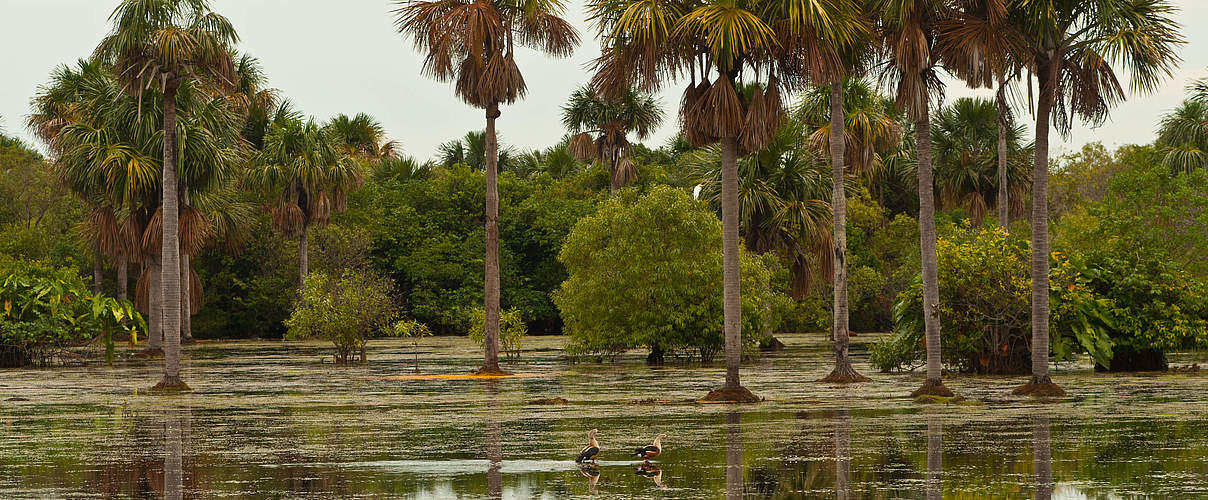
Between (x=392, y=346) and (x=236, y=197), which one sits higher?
(x=236, y=197)

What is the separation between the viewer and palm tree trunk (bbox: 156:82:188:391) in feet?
89.0

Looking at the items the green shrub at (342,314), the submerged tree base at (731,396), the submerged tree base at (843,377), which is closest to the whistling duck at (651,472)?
the submerged tree base at (731,396)

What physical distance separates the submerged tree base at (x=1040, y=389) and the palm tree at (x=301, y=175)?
1690 inches

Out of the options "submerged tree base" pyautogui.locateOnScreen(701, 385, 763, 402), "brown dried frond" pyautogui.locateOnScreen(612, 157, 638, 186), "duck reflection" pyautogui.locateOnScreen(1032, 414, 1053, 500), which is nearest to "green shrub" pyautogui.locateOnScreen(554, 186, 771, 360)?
"submerged tree base" pyautogui.locateOnScreen(701, 385, 763, 402)

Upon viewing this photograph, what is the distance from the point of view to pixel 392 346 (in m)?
58.6

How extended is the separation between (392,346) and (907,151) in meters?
24.7

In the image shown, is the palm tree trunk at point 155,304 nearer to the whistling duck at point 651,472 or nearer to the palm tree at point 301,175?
the palm tree at point 301,175

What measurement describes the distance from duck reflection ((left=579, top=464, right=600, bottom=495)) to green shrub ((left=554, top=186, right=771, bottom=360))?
24.6 meters

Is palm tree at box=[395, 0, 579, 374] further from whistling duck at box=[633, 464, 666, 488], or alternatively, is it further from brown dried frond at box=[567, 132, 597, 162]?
brown dried frond at box=[567, 132, 597, 162]

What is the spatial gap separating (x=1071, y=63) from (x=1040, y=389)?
5803mm

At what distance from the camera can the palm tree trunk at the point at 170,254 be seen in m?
27.1

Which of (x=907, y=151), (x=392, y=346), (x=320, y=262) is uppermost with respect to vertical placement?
(x=907, y=151)

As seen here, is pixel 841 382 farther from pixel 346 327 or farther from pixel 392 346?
pixel 392 346

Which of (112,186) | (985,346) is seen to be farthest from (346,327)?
(985,346)
